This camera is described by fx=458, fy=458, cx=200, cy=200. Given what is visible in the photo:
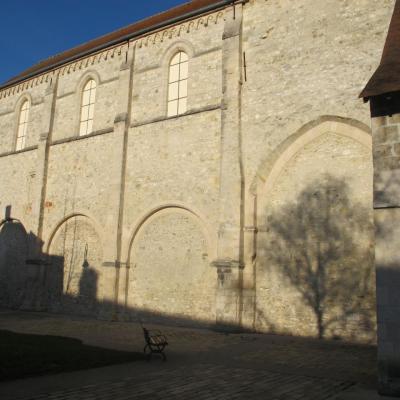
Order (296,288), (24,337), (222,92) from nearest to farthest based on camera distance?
(24,337), (296,288), (222,92)

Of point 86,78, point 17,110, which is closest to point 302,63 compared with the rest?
point 86,78

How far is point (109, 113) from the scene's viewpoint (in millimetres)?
18281

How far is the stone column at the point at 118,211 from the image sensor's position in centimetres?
1605

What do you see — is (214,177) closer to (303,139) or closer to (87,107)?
(303,139)

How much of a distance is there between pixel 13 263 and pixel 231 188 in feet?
39.7

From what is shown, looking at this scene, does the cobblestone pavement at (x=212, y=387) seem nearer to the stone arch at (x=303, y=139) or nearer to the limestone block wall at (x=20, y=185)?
the stone arch at (x=303, y=139)

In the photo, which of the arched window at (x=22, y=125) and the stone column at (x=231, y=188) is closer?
the stone column at (x=231, y=188)

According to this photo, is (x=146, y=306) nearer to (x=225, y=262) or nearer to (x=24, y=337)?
(x=225, y=262)

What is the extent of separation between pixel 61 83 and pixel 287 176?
40.0ft

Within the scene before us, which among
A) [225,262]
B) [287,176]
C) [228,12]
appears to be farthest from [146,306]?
[228,12]

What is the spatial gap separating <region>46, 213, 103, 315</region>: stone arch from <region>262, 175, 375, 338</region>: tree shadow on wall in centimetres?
736

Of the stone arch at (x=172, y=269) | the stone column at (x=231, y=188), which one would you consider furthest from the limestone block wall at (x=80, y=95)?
the stone column at (x=231, y=188)

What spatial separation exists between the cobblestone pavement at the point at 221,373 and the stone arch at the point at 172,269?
224 centimetres

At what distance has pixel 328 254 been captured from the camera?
40.3 ft
